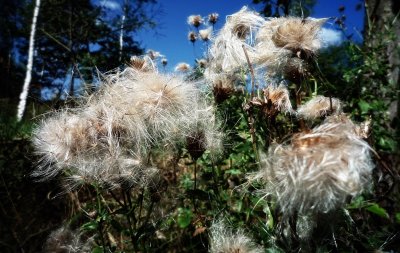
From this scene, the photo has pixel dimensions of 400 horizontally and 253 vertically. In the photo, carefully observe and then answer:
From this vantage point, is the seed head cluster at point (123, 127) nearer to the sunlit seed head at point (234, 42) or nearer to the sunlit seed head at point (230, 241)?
the sunlit seed head at point (234, 42)

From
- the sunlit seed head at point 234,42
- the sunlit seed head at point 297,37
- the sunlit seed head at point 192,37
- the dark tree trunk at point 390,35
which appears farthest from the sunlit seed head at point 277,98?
the sunlit seed head at point 192,37

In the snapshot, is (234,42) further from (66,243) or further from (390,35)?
(390,35)

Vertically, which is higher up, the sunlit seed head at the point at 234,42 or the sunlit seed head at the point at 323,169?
the sunlit seed head at the point at 234,42

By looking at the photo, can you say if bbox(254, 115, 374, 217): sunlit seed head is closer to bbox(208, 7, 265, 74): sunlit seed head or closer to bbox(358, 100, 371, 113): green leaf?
bbox(208, 7, 265, 74): sunlit seed head

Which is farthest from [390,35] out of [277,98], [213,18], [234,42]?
[277,98]

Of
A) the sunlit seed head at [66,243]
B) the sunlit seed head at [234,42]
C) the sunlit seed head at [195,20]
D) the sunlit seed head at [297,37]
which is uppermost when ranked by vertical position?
the sunlit seed head at [195,20]

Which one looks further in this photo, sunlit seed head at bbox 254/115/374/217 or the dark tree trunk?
the dark tree trunk

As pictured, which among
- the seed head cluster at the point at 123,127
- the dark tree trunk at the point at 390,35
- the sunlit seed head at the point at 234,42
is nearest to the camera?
the seed head cluster at the point at 123,127

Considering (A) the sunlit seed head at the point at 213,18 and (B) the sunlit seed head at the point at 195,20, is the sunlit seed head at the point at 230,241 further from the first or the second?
(B) the sunlit seed head at the point at 195,20

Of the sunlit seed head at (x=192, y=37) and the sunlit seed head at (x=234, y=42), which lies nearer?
the sunlit seed head at (x=234, y=42)

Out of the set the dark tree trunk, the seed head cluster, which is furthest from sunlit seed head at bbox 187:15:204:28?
the seed head cluster

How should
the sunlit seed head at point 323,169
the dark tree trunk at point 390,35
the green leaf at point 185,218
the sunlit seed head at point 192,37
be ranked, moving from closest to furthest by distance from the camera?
the sunlit seed head at point 323,169, the green leaf at point 185,218, the dark tree trunk at point 390,35, the sunlit seed head at point 192,37

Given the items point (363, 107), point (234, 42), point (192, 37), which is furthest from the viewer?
point (192, 37)

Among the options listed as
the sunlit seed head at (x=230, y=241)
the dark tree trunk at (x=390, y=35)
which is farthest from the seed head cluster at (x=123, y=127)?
the dark tree trunk at (x=390, y=35)
